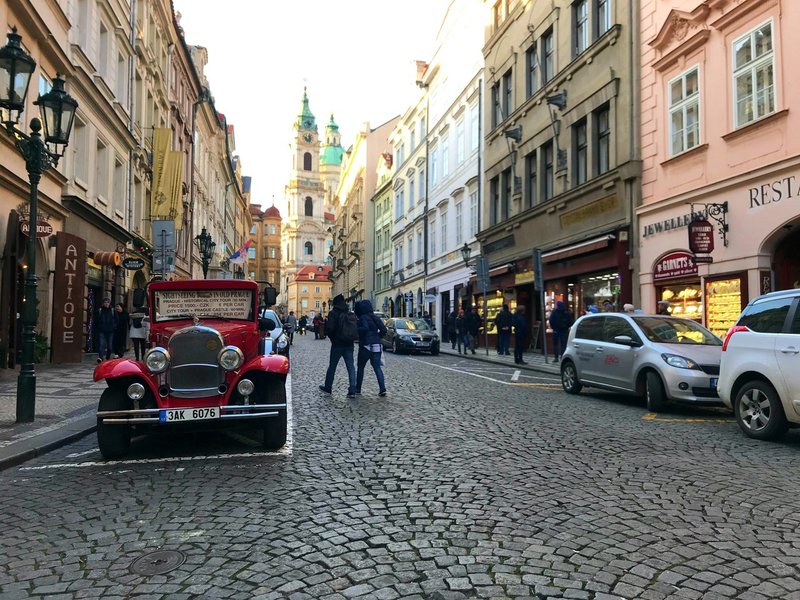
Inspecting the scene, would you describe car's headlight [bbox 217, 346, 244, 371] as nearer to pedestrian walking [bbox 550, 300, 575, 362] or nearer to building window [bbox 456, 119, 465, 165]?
pedestrian walking [bbox 550, 300, 575, 362]

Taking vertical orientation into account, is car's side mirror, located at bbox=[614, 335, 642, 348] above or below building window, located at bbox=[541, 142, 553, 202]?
below

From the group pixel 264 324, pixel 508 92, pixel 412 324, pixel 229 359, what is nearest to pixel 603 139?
pixel 508 92

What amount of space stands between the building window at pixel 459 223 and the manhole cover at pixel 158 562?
31937 mm

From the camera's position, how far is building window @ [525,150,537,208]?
86.2ft

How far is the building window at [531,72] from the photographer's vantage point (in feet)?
85.4

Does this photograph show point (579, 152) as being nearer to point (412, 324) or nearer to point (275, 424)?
point (412, 324)

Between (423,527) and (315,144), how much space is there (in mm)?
123440

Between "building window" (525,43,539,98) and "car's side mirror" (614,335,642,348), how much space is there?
1737 cm

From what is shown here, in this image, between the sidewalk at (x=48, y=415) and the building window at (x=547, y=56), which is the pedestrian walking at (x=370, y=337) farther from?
the building window at (x=547, y=56)

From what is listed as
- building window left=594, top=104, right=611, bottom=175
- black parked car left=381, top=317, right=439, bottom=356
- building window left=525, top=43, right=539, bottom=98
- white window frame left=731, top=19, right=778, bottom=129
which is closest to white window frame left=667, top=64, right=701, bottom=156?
white window frame left=731, top=19, right=778, bottom=129

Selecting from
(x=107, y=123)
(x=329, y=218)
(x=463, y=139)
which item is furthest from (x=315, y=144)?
(x=107, y=123)

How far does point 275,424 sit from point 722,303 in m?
12.0

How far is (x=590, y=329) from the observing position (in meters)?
12.4

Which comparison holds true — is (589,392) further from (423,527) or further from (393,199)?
(393,199)
